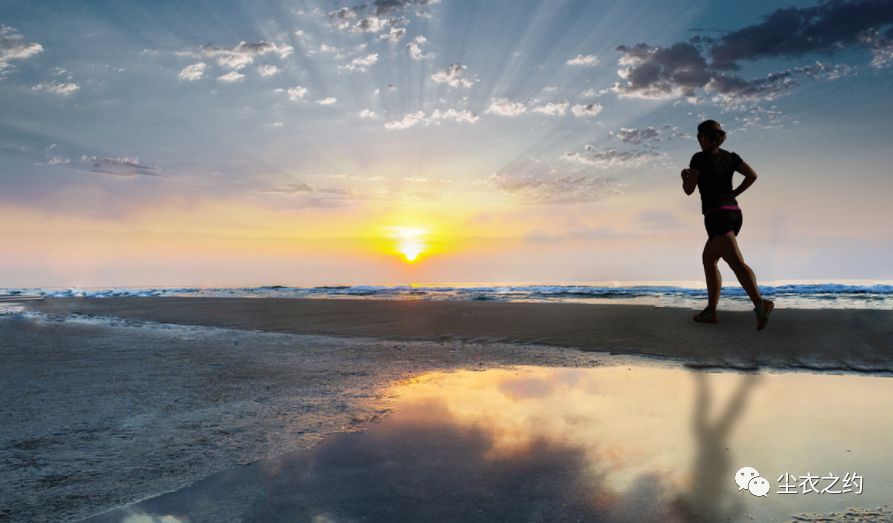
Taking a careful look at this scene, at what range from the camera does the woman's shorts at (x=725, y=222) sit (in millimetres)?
6328

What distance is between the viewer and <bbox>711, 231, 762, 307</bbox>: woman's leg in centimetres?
619

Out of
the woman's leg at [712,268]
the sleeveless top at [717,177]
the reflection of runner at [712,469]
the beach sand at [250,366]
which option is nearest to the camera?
the reflection of runner at [712,469]

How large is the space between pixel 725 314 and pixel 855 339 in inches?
122

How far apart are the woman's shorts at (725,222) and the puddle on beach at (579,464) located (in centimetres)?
233

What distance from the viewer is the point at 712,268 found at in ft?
22.2

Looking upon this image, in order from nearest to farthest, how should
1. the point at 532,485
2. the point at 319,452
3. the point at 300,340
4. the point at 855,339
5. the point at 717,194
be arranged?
1. the point at 532,485
2. the point at 319,452
3. the point at 717,194
4. the point at 855,339
5. the point at 300,340

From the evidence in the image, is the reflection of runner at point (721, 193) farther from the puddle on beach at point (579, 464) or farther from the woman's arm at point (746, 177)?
the puddle on beach at point (579, 464)

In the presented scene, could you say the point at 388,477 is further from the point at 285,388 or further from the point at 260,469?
the point at 285,388

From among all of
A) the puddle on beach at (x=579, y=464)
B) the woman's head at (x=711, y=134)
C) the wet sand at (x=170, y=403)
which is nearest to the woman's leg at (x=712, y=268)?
the woman's head at (x=711, y=134)

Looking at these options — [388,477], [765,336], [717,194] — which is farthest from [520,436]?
[765,336]

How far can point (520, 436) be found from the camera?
11.0 feet

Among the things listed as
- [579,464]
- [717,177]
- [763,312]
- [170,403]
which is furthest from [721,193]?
[170,403]

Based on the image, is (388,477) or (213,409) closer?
(388,477)

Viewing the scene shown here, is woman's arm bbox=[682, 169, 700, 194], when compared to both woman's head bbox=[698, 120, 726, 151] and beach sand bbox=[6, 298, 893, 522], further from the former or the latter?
beach sand bbox=[6, 298, 893, 522]
